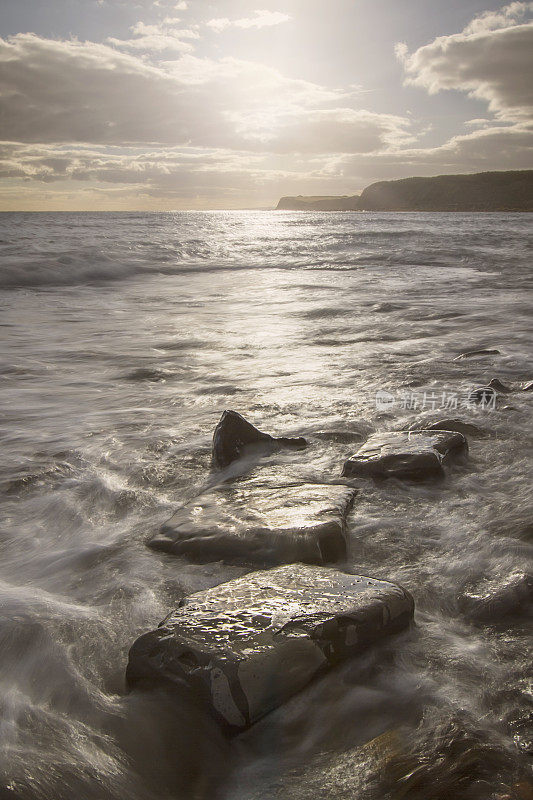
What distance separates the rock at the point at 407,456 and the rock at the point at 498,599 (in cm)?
87

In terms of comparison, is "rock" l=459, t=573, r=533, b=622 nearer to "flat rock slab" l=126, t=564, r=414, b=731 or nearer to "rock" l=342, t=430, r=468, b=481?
"flat rock slab" l=126, t=564, r=414, b=731

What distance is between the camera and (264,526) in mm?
2270

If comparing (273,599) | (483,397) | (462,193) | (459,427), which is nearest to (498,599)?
(273,599)

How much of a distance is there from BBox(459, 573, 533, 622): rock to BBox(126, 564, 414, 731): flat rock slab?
0.90 ft

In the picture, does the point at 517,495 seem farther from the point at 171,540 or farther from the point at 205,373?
the point at 205,373

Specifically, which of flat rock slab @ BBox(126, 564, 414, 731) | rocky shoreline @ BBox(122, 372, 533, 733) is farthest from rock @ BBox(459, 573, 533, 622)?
flat rock slab @ BBox(126, 564, 414, 731)

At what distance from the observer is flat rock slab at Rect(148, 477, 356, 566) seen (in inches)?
85.4

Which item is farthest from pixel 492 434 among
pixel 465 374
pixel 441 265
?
pixel 441 265

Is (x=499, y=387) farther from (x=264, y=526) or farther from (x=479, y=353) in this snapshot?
(x=264, y=526)

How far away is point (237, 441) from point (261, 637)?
1718mm

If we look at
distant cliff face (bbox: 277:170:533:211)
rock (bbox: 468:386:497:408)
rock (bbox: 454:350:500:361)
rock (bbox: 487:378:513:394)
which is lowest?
rock (bbox: 468:386:497:408)

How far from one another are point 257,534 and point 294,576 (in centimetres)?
37

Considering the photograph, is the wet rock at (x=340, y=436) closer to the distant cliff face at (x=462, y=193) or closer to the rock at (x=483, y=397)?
the rock at (x=483, y=397)

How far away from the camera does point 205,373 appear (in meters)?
5.16
